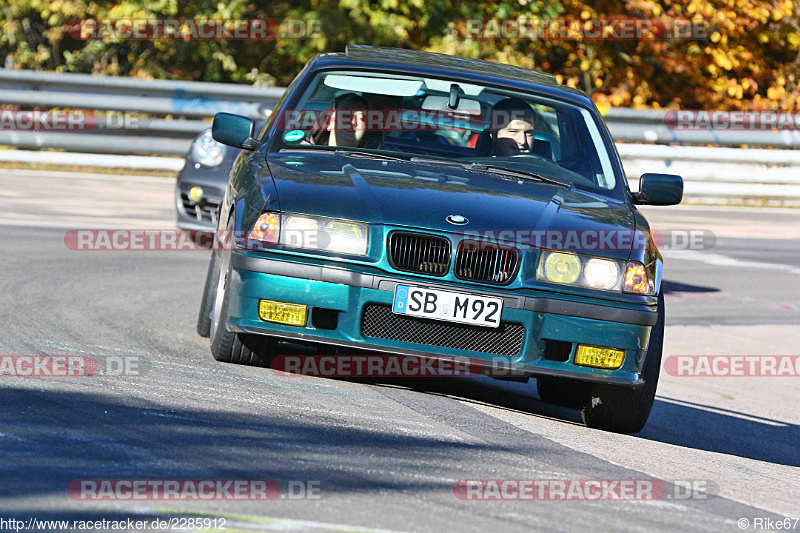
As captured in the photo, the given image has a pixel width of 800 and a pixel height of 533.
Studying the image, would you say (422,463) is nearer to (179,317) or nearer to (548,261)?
(548,261)

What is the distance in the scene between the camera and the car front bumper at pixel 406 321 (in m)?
5.43

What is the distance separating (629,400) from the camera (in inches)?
231

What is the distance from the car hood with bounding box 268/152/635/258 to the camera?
5.53 meters

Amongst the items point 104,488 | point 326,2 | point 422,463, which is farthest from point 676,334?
point 326,2

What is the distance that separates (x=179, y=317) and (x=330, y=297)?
258cm

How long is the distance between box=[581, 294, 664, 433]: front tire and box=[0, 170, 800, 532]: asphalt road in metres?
0.10
